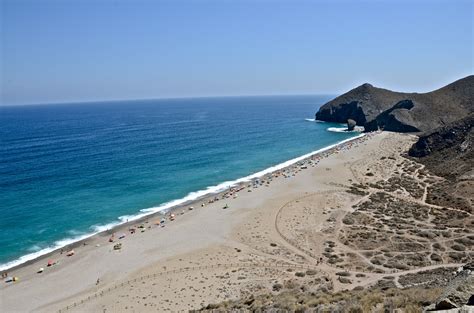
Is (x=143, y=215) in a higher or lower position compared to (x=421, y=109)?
lower

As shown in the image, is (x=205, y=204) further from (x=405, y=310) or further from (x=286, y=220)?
(x=405, y=310)

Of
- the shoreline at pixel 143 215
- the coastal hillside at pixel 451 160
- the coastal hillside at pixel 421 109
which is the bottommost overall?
the shoreline at pixel 143 215

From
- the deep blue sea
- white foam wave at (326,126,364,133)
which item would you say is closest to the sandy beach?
the deep blue sea

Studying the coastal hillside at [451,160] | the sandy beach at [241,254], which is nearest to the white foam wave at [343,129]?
the coastal hillside at [451,160]

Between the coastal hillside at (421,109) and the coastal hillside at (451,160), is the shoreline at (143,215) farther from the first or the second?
the coastal hillside at (421,109)

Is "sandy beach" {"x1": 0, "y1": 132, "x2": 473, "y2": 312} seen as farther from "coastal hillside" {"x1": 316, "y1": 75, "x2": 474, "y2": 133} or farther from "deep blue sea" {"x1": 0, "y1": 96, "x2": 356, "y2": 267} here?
"coastal hillside" {"x1": 316, "y1": 75, "x2": 474, "y2": 133}

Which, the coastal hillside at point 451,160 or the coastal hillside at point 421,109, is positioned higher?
the coastal hillside at point 421,109

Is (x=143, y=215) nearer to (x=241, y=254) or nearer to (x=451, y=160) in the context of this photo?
(x=241, y=254)

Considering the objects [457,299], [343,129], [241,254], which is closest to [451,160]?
[241,254]
